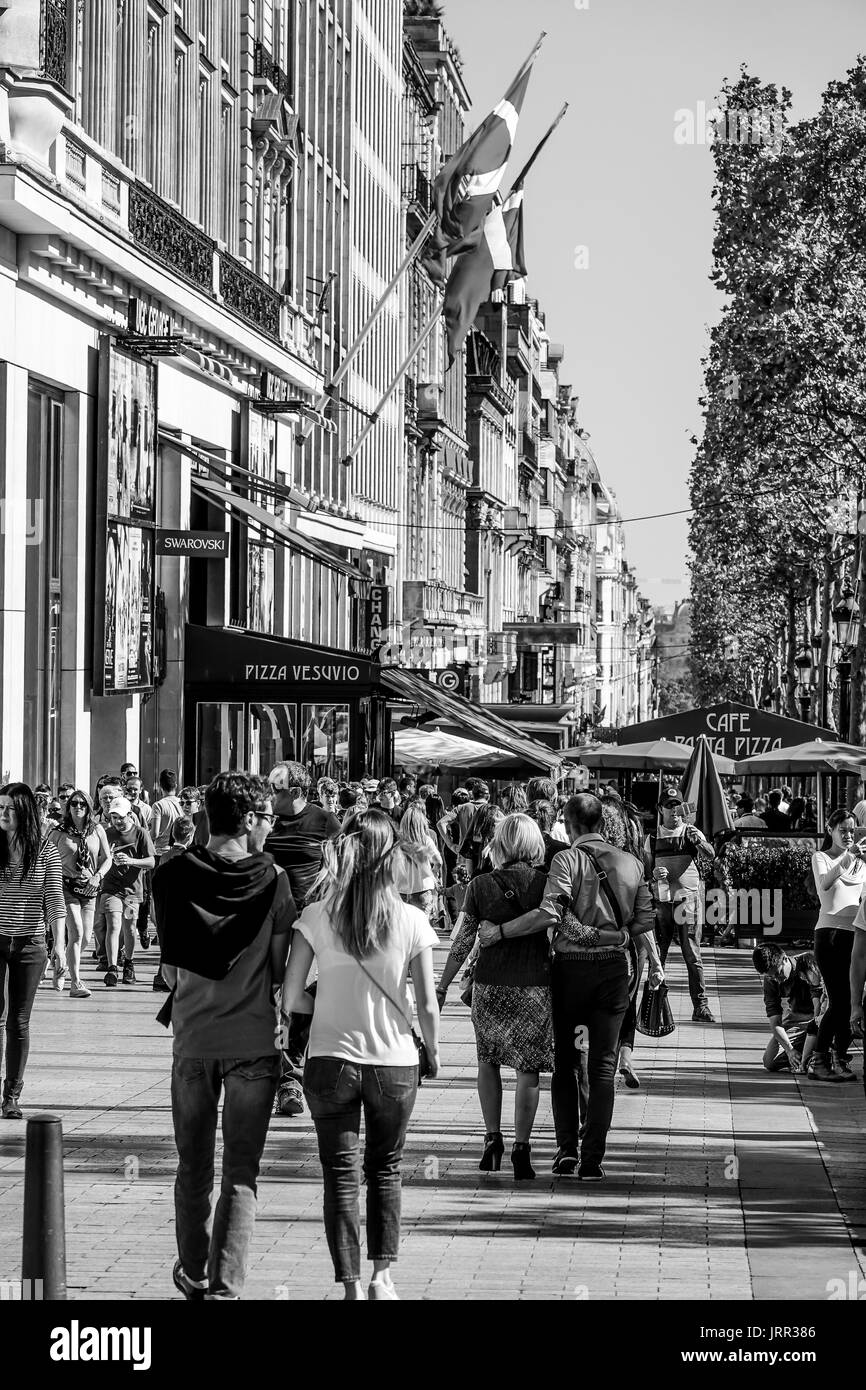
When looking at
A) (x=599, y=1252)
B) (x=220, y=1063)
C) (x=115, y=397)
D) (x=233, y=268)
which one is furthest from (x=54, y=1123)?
(x=233, y=268)

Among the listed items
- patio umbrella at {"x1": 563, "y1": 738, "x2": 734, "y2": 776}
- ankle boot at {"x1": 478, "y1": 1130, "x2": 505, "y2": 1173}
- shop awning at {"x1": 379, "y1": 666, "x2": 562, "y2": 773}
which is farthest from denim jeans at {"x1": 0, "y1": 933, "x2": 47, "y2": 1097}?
patio umbrella at {"x1": 563, "y1": 738, "x2": 734, "y2": 776}

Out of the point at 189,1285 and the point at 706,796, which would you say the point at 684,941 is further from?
the point at 189,1285

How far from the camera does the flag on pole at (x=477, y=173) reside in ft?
113

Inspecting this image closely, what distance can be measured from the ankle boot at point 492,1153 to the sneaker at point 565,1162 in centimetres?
28

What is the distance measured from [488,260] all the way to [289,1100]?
27.6 meters

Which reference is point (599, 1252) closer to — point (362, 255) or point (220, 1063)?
point (220, 1063)

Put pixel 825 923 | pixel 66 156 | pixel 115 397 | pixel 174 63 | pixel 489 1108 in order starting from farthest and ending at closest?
pixel 174 63
pixel 115 397
pixel 66 156
pixel 825 923
pixel 489 1108

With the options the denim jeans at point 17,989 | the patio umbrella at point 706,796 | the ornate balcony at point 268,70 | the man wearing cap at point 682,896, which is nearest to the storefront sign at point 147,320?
the patio umbrella at point 706,796

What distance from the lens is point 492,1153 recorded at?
10.1 metres

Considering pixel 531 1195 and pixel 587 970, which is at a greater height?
pixel 587 970

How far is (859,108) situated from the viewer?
30.5 meters

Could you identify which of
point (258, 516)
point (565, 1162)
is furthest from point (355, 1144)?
point (258, 516)

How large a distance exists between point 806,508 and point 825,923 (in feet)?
119

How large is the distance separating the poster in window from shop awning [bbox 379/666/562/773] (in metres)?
3.82
